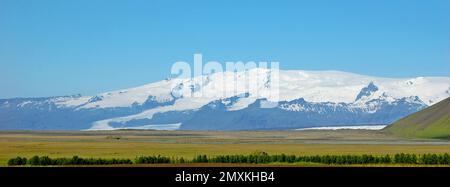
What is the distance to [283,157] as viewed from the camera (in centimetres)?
11531

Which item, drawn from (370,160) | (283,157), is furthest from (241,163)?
(370,160)
